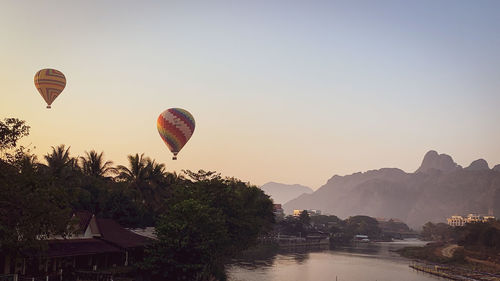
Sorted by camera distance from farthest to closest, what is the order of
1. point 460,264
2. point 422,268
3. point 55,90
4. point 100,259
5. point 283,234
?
1. point 283,234
2. point 460,264
3. point 422,268
4. point 55,90
5. point 100,259

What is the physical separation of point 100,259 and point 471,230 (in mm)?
113978

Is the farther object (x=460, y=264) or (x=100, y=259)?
(x=460, y=264)

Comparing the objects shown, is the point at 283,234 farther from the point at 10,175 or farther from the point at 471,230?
the point at 10,175

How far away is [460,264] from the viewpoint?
314 ft

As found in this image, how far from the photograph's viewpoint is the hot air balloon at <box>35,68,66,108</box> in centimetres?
5253

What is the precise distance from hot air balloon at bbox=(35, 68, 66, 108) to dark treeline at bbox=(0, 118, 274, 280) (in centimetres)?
800

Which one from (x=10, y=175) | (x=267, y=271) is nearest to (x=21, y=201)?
(x=10, y=175)

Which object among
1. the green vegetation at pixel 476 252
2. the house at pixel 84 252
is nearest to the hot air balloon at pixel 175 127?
the house at pixel 84 252

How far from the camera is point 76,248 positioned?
3316 centimetres

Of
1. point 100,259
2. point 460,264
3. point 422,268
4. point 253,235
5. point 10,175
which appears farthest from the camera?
point 460,264

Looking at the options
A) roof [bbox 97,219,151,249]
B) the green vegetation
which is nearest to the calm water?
the green vegetation

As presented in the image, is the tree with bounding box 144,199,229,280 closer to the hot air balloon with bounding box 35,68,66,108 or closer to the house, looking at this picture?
the house

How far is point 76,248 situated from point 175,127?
27.6m

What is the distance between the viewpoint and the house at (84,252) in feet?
97.9
